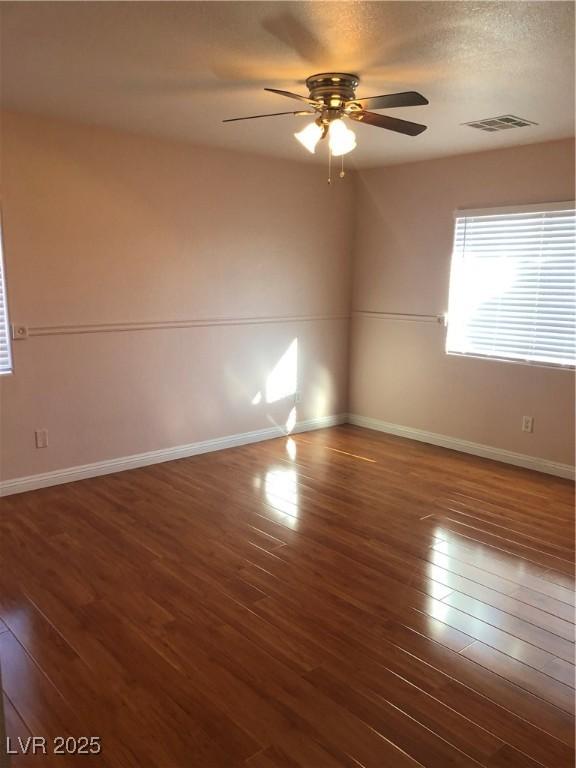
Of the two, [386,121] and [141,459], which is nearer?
[386,121]

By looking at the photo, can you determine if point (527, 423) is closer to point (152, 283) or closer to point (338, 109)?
point (338, 109)

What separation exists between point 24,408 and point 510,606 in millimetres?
3193

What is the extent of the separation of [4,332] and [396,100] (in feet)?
9.14

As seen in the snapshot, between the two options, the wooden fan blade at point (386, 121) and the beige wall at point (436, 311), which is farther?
the beige wall at point (436, 311)

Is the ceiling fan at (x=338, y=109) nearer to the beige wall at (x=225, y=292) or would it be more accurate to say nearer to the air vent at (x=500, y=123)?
the air vent at (x=500, y=123)

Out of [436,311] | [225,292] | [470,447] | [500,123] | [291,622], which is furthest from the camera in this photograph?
[436,311]

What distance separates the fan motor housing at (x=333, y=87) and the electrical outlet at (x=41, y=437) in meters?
2.77

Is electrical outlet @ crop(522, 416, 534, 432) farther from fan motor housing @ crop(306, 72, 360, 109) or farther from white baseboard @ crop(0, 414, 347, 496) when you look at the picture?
fan motor housing @ crop(306, 72, 360, 109)

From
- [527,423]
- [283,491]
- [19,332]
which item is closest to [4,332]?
[19,332]

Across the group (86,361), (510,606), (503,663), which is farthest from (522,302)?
(86,361)

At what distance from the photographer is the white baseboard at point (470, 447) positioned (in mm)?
4505

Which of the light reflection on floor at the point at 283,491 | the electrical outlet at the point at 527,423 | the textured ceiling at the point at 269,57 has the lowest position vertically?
the light reflection on floor at the point at 283,491

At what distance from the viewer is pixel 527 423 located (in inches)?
182

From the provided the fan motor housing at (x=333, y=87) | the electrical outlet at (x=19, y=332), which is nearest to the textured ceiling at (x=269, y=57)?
the fan motor housing at (x=333, y=87)
